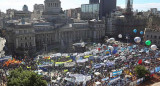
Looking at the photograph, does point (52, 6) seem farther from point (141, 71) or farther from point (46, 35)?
point (141, 71)

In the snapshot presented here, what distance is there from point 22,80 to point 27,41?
39831 mm

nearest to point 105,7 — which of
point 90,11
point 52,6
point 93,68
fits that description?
point 90,11

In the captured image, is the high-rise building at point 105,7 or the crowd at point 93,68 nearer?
the crowd at point 93,68

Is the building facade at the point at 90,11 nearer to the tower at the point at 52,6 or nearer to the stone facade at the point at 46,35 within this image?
the stone facade at the point at 46,35

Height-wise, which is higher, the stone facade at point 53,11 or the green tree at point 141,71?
the stone facade at point 53,11

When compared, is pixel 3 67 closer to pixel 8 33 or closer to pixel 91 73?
pixel 91 73

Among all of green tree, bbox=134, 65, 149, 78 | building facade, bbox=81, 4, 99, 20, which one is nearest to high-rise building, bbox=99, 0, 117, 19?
building facade, bbox=81, 4, 99, 20

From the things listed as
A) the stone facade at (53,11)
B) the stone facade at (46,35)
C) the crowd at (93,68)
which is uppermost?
the stone facade at (53,11)

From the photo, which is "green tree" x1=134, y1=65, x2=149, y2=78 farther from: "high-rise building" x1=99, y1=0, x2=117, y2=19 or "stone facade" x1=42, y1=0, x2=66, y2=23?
"high-rise building" x1=99, y1=0, x2=117, y2=19

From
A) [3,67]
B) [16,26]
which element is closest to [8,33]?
[16,26]

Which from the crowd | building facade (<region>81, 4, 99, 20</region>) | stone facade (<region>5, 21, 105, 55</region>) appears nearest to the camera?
the crowd

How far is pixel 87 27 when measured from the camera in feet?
307

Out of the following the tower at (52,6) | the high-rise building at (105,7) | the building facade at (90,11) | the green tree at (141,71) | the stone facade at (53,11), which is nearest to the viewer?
the green tree at (141,71)

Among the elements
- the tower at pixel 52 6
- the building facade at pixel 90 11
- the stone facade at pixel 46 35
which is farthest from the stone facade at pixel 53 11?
the building facade at pixel 90 11
